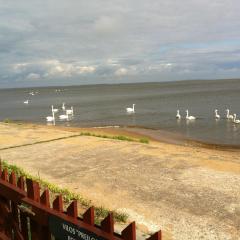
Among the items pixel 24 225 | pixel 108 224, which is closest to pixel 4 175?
pixel 24 225

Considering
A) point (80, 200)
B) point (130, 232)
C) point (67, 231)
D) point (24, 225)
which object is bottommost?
point (80, 200)

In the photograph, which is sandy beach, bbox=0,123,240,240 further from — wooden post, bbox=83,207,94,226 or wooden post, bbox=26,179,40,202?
wooden post, bbox=83,207,94,226

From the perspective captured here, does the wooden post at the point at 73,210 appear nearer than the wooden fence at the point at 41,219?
No

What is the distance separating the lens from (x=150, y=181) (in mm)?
7867

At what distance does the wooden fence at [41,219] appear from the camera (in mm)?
3171

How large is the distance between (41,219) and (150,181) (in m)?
4.25

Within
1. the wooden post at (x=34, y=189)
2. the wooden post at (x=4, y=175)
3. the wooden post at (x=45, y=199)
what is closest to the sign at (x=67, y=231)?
the wooden post at (x=45, y=199)

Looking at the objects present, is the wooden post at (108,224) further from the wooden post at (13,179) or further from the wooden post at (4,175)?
the wooden post at (4,175)

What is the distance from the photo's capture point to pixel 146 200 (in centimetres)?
680

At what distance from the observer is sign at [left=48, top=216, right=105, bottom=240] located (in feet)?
10.7

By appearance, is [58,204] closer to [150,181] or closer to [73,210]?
[73,210]

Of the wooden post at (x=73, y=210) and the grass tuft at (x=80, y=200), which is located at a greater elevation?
the wooden post at (x=73, y=210)

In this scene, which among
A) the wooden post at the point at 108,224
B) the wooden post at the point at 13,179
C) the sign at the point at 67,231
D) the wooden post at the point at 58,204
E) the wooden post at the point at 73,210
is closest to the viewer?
the wooden post at the point at 108,224

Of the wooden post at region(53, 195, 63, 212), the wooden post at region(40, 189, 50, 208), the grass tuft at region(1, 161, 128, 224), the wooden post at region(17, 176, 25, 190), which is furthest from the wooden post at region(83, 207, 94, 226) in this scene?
the grass tuft at region(1, 161, 128, 224)
